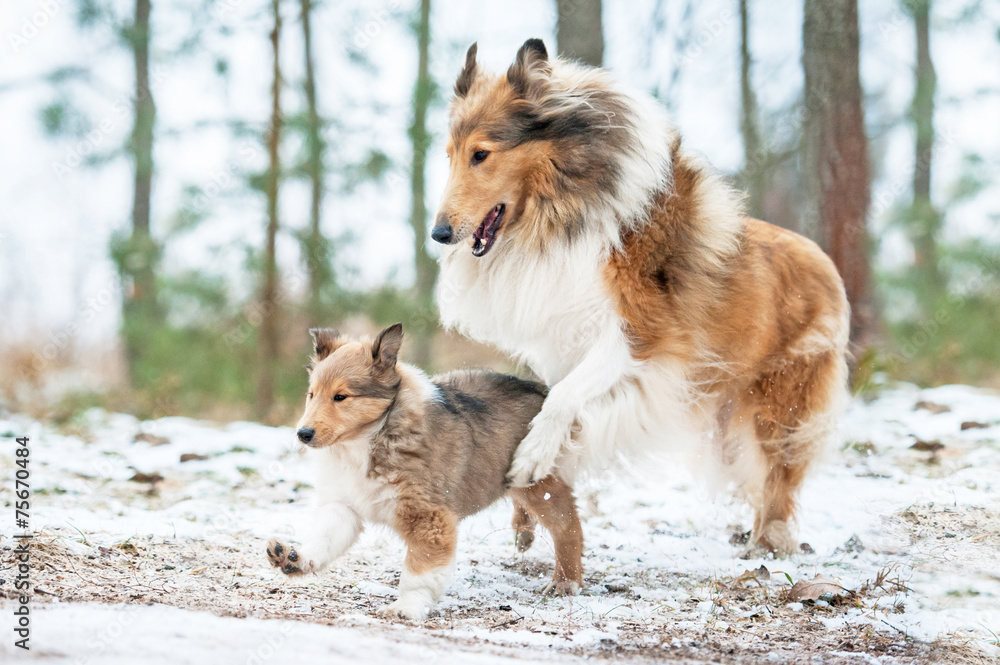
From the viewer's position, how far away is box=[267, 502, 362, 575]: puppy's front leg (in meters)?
3.51

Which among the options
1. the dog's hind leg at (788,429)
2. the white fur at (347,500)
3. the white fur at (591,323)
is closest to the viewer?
the white fur at (347,500)

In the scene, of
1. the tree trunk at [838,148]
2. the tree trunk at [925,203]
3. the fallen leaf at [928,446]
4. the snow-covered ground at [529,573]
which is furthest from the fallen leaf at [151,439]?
the tree trunk at [925,203]

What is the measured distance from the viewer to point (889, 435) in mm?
7168

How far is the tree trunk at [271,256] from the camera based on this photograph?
1020 centimetres

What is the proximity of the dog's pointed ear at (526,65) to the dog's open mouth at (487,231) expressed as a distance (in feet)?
2.06

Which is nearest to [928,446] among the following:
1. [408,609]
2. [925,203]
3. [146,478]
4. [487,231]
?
[487,231]

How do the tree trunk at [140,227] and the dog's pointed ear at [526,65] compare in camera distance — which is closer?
the dog's pointed ear at [526,65]

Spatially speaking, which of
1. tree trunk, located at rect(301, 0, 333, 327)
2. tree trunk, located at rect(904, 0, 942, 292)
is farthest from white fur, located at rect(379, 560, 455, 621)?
tree trunk, located at rect(904, 0, 942, 292)

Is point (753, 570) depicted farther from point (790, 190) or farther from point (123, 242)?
point (790, 190)

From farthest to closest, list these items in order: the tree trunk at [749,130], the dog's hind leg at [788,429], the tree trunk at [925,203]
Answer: the tree trunk at [925,203]
the tree trunk at [749,130]
the dog's hind leg at [788,429]

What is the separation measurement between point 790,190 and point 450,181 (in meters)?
11.9

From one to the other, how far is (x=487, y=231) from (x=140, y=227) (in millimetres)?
10297

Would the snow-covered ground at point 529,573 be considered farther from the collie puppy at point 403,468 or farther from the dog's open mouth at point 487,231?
the dog's open mouth at point 487,231

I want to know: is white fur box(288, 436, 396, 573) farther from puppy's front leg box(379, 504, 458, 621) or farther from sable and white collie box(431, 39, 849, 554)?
sable and white collie box(431, 39, 849, 554)
